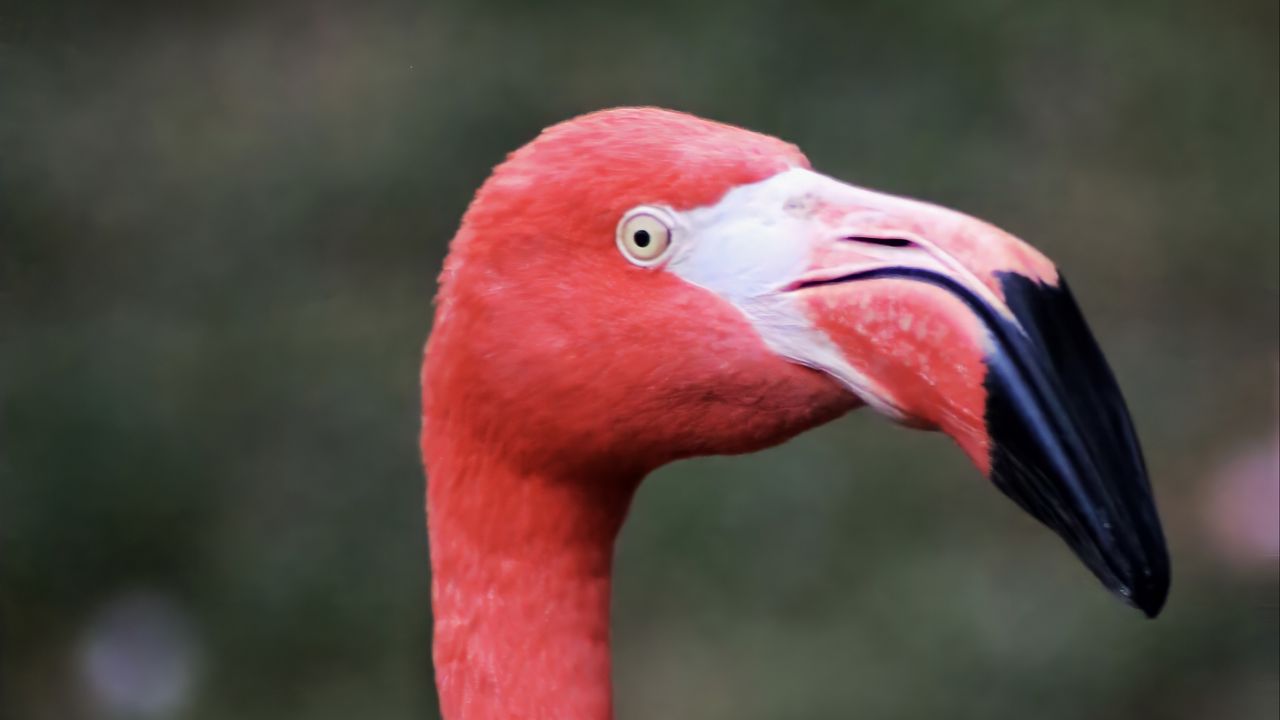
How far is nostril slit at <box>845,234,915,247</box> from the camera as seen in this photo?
154 centimetres

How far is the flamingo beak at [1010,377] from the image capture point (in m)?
1.45

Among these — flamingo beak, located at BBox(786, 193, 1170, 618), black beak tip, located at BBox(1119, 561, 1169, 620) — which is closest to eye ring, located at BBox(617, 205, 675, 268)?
flamingo beak, located at BBox(786, 193, 1170, 618)

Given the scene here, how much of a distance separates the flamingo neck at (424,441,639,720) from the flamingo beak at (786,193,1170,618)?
1.67 ft

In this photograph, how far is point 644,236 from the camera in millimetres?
1642

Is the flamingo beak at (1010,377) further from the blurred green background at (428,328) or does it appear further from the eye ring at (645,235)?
the blurred green background at (428,328)

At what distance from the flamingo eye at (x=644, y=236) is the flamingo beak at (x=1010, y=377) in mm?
249

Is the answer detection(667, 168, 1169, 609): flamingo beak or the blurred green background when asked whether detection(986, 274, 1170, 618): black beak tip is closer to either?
detection(667, 168, 1169, 609): flamingo beak

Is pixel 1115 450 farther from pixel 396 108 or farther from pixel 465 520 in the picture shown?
pixel 396 108

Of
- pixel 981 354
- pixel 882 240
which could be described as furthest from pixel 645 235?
pixel 981 354

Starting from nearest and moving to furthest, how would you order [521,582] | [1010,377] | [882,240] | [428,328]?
[1010,377]
[882,240]
[521,582]
[428,328]

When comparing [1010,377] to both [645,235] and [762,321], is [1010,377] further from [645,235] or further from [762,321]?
[645,235]

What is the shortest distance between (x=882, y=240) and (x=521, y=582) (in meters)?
0.73

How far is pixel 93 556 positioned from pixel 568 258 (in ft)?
10.8

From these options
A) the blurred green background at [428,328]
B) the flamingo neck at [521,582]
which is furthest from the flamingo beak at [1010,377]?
the blurred green background at [428,328]
